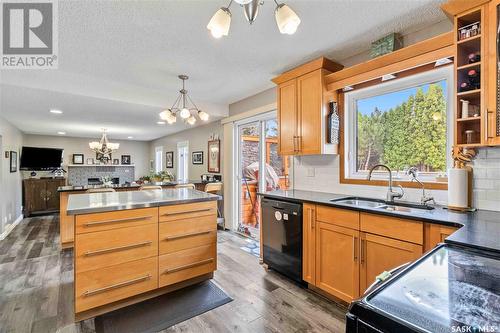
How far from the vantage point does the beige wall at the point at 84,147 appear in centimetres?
741

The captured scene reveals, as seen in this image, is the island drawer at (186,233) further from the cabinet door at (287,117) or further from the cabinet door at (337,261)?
the cabinet door at (287,117)

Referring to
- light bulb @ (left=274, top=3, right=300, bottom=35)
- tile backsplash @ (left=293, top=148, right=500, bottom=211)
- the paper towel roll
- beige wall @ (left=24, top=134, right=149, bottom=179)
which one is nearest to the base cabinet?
the paper towel roll

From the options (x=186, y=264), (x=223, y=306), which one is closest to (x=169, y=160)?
(x=186, y=264)

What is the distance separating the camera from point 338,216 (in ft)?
7.04

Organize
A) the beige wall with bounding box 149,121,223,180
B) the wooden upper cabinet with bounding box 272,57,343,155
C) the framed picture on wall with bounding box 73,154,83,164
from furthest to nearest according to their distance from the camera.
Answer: the framed picture on wall with bounding box 73,154,83,164 → the beige wall with bounding box 149,121,223,180 → the wooden upper cabinet with bounding box 272,57,343,155

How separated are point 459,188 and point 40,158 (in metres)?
9.10

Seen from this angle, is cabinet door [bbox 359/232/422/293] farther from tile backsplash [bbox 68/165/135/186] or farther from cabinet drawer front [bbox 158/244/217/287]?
tile backsplash [bbox 68/165/135/186]

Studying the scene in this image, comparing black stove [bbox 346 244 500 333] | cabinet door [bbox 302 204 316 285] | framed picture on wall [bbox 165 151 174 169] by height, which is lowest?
cabinet door [bbox 302 204 316 285]

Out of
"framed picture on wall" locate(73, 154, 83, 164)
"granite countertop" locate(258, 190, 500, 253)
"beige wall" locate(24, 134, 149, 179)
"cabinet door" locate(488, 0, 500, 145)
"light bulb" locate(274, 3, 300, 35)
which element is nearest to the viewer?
"granite countertop" locate(258, 190, 500, 253)

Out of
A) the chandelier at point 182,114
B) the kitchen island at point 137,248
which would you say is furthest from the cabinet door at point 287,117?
the kitchen island at point 137,248

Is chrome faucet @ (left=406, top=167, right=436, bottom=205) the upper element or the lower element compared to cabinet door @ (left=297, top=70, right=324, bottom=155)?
lower

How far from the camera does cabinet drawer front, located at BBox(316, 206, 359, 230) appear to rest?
2023 millimetres

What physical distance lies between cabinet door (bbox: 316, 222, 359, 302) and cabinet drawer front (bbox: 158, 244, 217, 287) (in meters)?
1.12

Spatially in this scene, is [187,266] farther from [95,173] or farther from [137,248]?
[95,173]
